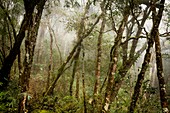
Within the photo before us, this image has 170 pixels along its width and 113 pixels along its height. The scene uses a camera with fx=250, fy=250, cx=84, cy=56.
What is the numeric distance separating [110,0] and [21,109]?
15.3 ft

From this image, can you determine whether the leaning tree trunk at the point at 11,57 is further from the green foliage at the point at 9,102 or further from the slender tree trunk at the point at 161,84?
the slender tree trunk at the point at 161,84

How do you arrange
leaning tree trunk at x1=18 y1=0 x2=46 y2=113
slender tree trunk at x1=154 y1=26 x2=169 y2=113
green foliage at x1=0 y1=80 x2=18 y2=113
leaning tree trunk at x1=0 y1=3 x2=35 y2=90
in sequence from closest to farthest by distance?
1. slender tree trunk at x1=154 y1=26 x2=169 y2=113
2. leaning tree trunk at x1=18 y1=0 x2=46 y2=113
3. green foliage at x1=0 y1=80 x2=18 y2=113
4. leaning tree trunk at x1=0 y1=3 x2=35 y2=90

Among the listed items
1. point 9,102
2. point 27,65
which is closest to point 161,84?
point 27,65

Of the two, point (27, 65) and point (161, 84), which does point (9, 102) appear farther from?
point (161, 84)

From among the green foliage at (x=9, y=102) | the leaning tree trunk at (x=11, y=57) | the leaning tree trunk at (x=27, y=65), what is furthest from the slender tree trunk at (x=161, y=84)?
the leaning tree trunk at (x=11, y=57)

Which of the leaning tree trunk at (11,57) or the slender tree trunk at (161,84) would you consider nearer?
the slender tree trunk at (161,84)

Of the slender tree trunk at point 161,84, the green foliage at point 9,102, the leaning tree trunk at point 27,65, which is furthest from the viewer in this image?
the green foliage at point 9,102

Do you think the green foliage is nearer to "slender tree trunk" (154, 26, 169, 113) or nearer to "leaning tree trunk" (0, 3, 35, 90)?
"leaning tree trunk" (0, 3, 35, 90)

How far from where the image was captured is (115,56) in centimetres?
721

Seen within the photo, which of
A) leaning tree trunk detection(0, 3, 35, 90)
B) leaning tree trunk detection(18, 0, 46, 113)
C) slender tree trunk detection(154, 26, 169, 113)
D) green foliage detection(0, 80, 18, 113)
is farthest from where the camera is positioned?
leaning tree trunk detection(0, 3, 35, 90)

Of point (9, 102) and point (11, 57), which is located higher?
point (11, 57)

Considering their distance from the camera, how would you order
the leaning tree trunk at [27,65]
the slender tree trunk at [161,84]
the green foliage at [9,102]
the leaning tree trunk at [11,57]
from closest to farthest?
the slender tree trunk at [161,84]
the leaning tree trunk at [27,65]
the green foliage at [9,102]
the leaning tree trunk at [11,57]

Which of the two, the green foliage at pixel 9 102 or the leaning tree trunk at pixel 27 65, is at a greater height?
the leaning tree trunk at pixel 27 65

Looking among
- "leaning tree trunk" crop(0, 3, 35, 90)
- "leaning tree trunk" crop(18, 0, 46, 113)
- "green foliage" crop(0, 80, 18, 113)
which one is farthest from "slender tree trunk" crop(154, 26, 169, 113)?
"leaning tree trunk" crop(0, 3, 35, 90)
